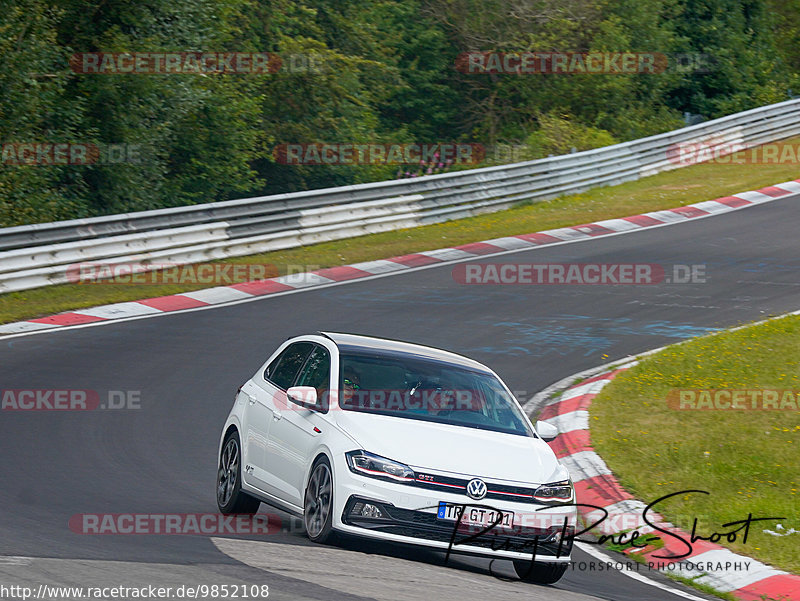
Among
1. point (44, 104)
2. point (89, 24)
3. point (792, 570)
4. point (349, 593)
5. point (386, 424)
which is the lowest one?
point (792, 570)

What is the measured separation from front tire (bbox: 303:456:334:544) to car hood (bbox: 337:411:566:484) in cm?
33

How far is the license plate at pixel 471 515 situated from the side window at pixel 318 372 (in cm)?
146

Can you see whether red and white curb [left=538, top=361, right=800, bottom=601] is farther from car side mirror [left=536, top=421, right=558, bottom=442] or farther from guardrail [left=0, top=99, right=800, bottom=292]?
guardrail [left=0, top=99, right=800, bottom=292]

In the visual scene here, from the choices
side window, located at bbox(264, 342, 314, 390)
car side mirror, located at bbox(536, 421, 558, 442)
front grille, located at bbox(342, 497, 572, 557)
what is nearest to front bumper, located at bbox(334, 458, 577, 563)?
front grille, located at bbox(342, 497, 572, 557)

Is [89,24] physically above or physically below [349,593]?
above

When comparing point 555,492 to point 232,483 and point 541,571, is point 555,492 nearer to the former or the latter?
point 541,571

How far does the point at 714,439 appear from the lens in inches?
476

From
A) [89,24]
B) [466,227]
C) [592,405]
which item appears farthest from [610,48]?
[592,405]

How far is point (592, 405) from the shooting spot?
13.6 metres

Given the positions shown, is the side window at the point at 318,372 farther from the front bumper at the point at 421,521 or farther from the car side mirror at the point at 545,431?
the car side mirror at the point at 545,431

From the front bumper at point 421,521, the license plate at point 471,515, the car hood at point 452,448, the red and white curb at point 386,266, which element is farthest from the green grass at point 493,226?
the license plate at point 471,515

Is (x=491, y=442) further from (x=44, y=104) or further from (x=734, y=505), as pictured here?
(x=44, y=104)

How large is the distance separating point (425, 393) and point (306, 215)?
1475cm

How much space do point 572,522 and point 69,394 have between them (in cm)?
694
